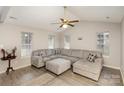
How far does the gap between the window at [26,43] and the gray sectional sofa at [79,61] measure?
320mm

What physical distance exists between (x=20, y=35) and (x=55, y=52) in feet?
8.17

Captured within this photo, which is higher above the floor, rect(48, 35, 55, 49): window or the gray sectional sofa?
rect(48, 35, 55, 49): window

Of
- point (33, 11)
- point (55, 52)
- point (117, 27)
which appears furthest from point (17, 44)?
point (117, 27)

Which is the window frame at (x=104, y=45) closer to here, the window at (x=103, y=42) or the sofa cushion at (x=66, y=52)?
the window at (x=103, y=42)

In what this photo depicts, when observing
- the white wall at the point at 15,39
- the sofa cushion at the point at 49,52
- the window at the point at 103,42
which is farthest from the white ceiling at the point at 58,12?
the sofa cushion at the point at 49,52

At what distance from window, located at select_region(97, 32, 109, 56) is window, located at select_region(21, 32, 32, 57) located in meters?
3.89

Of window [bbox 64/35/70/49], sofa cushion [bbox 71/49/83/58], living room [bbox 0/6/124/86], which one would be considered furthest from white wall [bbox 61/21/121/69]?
sofa cushion [bbox 71/49/83/58]

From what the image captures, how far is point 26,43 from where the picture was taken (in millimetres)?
4223

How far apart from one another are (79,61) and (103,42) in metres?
1.88

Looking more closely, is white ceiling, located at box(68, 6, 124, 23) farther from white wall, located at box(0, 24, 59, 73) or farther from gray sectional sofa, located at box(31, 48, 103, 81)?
white wall, located at box(0, 24, 59, 73)

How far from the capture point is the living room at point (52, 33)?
115 inches

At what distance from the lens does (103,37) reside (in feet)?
14.2

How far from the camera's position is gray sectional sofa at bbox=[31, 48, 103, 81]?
2850 mm
